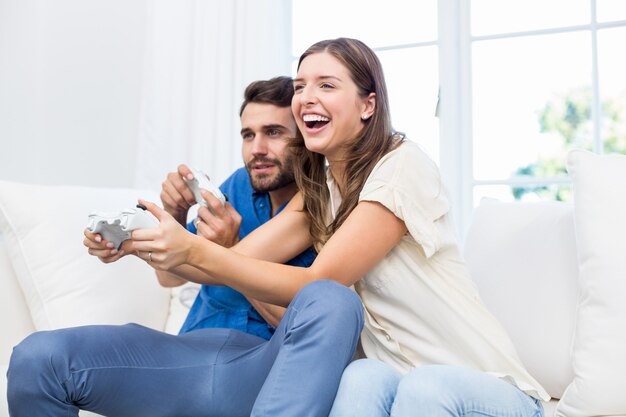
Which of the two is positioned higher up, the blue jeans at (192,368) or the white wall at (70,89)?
the white wall at (70,89)

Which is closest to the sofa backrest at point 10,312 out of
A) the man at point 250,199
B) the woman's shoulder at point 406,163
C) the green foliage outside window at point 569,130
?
the man at point 250,199

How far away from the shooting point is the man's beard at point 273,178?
162 cm

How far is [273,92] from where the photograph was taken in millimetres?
1656

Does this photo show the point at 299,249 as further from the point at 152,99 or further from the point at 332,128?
the point at 152,99

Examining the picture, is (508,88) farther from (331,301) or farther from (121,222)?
(121,222)

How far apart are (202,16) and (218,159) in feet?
1.97

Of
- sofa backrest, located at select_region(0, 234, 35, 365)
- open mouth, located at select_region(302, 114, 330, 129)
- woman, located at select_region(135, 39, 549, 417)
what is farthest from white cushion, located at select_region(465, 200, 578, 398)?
sofa backrest, located at select_region(0, 234, 35, 365)

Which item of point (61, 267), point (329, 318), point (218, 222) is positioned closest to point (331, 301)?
point (329, 318)

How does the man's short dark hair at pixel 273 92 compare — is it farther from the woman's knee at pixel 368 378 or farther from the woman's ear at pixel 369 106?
the woman's knee at pixel 368 378

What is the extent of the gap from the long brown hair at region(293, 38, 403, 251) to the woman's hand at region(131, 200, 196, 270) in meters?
0.37

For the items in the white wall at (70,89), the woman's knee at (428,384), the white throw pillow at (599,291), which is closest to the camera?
the woman's knee at (428,384)

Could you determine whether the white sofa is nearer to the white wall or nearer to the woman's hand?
the woman's hand

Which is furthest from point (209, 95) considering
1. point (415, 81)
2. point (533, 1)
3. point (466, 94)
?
point (533, 1)

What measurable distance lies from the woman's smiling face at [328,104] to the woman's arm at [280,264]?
0.20m
